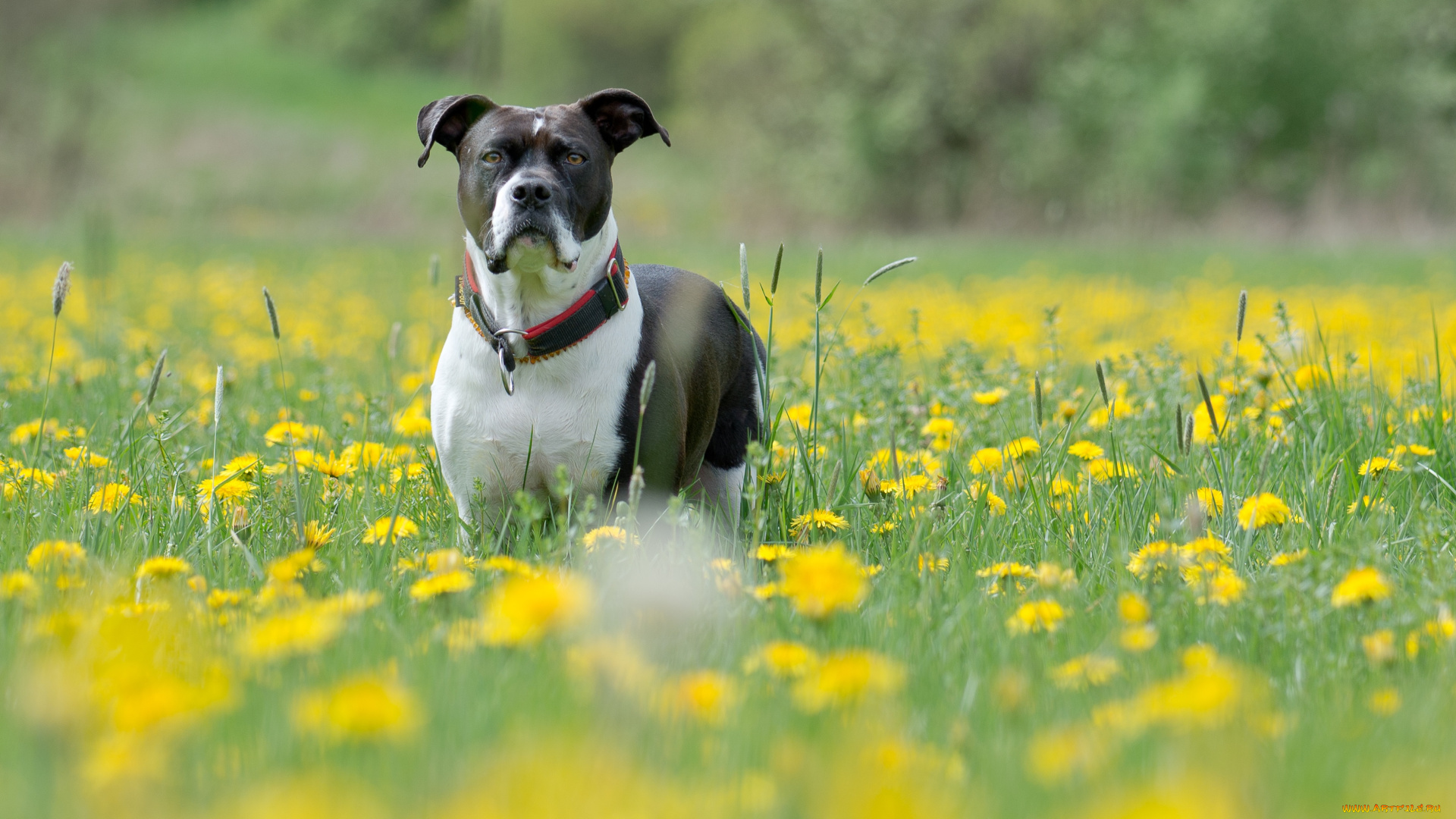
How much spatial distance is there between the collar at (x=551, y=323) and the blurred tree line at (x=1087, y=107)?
19591 mm

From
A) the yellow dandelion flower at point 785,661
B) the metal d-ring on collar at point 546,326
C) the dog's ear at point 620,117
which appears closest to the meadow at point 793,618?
the yellow dandelion flower at point 785,661

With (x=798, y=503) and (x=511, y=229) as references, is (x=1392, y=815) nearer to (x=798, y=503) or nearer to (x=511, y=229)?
(x=798, y=503)

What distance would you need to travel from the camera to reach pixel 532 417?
9.22 ft

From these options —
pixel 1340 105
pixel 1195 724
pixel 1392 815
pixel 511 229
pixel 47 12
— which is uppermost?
pixel 47 12

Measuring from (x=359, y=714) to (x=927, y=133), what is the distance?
77.8ft

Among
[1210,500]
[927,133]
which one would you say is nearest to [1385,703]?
[1210,500]

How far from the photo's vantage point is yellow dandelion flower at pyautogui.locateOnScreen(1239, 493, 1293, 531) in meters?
2.30

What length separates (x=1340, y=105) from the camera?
70.7 feet

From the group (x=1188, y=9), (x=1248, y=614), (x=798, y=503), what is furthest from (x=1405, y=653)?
(x=1188, y=9)

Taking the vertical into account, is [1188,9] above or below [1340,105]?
above

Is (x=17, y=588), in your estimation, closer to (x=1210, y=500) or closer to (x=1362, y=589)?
(x=1362, y=589)

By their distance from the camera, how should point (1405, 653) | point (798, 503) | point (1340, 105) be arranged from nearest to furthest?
point (1405, 653) → point (798, 503) → point (1340, 105)

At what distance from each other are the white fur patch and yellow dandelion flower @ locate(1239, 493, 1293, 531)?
52.6 inches

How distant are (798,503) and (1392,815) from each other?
1802 millimetres
